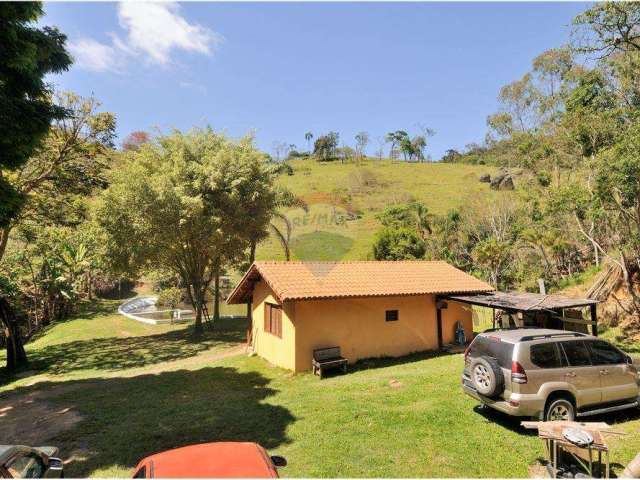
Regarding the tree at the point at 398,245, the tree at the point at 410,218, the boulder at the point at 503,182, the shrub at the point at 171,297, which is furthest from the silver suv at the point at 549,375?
the boulder at the point at 503,182

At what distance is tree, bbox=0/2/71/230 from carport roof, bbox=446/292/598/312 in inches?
588

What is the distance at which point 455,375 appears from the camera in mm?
12805

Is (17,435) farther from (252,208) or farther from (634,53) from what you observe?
(634,53)

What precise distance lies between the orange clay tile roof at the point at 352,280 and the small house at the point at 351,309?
0.13 ft

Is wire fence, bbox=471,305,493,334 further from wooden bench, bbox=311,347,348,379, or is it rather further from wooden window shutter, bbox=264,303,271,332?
wooden window shutter, bbox=264,303,271,332

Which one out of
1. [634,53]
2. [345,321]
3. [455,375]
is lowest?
[455,375]

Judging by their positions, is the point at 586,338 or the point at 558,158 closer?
the point at 586,338

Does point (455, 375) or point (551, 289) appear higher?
point (551, 289)

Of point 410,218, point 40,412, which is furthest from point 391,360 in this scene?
point 410,218

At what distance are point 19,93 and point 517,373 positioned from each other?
1389 centimetres

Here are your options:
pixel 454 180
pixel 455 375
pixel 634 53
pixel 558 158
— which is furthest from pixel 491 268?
pixel 454 180

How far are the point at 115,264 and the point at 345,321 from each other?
15922 mm

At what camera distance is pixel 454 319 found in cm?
1817

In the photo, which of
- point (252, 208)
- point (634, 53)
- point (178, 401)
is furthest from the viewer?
point (252, 208)
